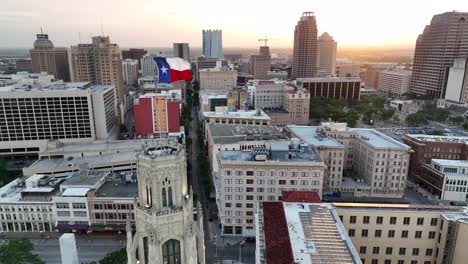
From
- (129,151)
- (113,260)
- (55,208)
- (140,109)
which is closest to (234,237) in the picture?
(113,260)

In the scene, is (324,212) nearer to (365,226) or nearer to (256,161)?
(365,226)


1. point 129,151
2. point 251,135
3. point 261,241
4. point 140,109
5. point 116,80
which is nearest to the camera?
point 261,241

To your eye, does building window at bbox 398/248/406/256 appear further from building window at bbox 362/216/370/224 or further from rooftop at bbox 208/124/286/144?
rooftop at bbox 208/124/286/144

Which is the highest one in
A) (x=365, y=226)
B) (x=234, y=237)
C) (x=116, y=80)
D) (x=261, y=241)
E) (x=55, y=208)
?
(x=116, y=80)

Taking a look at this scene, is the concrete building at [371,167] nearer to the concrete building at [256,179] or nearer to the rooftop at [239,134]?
the rooftop at [239,134]

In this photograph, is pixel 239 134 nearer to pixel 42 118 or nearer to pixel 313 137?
pixel 313 137

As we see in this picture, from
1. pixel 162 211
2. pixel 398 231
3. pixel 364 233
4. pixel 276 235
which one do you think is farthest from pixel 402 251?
pixel 162 211

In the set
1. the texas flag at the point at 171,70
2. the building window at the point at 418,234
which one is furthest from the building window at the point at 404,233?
the texas flag at the point at 171,70
